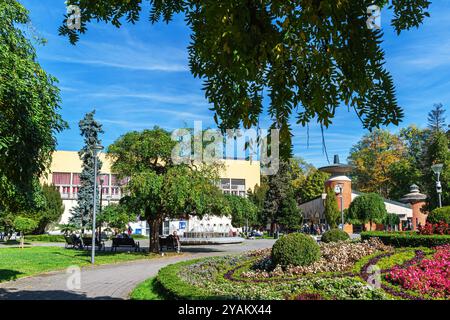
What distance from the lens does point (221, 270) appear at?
49.7 feet

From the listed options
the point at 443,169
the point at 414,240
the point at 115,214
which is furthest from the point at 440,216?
the point at 443,169

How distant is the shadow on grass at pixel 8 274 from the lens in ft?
45.6

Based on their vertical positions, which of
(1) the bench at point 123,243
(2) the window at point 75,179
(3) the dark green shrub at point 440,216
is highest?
(2) the window at point 75,179

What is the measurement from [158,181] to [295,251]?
33.1ft

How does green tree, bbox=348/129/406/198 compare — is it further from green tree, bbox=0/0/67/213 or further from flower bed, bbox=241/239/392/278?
green tree, bbox=0/0/67/213

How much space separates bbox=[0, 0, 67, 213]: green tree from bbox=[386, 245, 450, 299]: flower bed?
381 inches

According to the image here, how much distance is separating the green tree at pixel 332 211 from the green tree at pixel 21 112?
40376 mm

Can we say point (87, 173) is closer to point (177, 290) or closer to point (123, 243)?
point (123, 243)

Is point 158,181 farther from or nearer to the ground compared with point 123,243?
farther from the ground

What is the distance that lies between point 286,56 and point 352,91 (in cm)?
39

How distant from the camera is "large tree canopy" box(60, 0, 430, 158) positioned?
1.93 meters

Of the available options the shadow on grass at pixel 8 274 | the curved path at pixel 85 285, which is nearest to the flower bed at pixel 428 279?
the curved path at pixel 85 285

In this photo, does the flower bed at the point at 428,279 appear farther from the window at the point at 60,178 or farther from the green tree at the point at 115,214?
the window at the point at 60,178

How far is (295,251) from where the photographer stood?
13562mm
